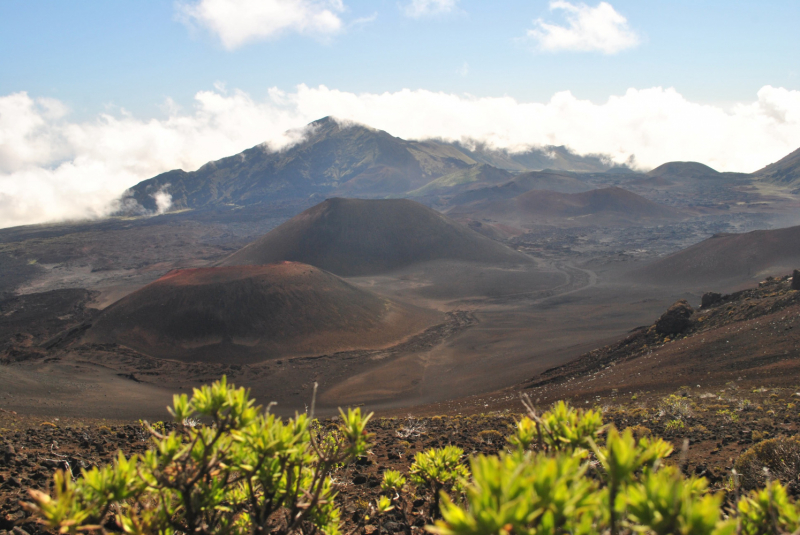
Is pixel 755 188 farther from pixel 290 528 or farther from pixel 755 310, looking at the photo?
pixel 290 528

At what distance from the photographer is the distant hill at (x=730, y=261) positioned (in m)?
43.3

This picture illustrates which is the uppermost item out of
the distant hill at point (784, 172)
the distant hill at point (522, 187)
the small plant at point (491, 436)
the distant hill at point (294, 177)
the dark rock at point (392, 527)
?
the distant hill at point (294, 177)

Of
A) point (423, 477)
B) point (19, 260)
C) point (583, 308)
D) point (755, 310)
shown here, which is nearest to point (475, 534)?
point (423, 477)

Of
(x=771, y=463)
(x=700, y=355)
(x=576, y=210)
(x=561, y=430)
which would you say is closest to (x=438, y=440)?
(x=771, y=463)

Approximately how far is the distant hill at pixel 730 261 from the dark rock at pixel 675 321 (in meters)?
27.5

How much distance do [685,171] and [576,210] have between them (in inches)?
3834

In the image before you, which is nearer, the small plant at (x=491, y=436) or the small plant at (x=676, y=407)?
the small plant at (x=491, y=436)

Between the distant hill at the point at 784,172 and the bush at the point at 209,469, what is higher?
the distant hill at the point at 784,172

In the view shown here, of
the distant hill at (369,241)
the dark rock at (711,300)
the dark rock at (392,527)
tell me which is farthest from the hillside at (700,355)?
the distant hill at (369,241)

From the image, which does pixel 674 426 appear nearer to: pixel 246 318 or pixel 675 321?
pixel 675 321

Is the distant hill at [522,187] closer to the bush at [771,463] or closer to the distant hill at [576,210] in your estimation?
the distant hill at [576,210]

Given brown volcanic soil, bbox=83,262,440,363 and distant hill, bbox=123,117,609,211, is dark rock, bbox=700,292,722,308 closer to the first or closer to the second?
brown volcanic soil, bbox=83,262,440,363

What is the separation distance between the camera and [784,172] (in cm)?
14538

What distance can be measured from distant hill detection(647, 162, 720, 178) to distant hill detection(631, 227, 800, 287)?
13501cm
